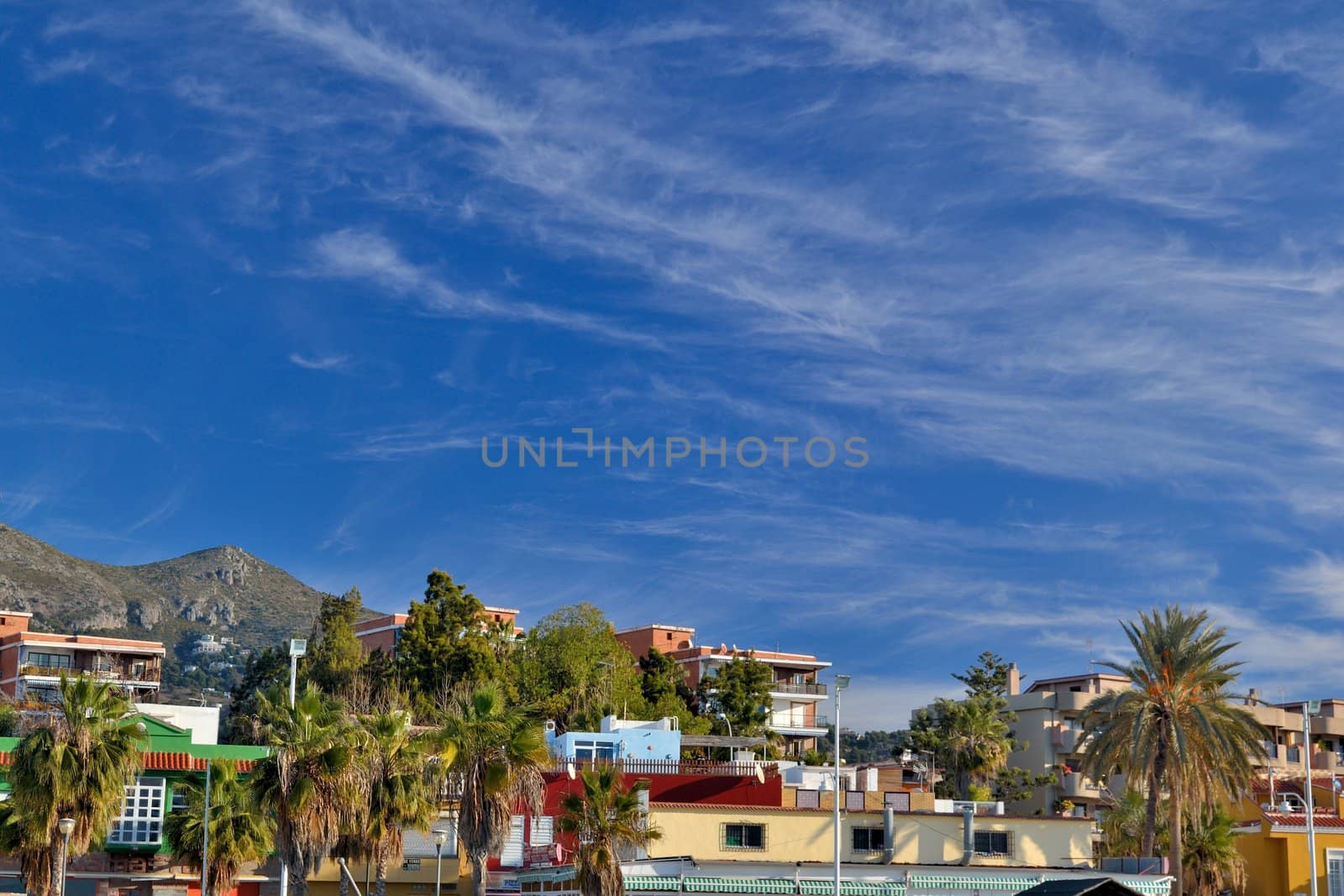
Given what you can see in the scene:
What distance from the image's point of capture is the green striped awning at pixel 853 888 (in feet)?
168

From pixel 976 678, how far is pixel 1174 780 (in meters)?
53.9

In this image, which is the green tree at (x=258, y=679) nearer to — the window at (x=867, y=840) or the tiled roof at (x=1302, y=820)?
the window at (x=867, y=840)

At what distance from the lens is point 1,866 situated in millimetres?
54219

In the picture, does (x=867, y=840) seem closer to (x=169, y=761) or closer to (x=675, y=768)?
(x=675, y=768)

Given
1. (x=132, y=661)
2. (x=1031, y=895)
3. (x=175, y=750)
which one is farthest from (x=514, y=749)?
(x=132, y=661)

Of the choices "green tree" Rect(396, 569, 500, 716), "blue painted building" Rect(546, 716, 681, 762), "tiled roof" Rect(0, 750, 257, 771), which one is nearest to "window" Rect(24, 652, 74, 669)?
"green tree" Rect(396, 569, 500, 716)

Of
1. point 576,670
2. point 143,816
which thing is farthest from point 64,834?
point 576,670

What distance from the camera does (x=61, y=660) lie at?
5157 inches

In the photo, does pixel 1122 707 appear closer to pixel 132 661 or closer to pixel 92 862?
pixel 92 862

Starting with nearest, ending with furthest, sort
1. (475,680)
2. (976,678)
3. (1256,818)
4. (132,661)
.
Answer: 1. (1256,818)
2. (475,680)
3. (976,678)
4. (132,661)

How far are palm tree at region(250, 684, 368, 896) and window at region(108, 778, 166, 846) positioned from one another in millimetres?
13264

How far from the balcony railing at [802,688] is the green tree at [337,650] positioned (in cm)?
3324

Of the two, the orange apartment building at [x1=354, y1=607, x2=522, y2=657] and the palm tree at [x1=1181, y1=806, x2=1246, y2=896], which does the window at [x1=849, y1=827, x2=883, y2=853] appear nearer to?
the palm tree at [x1=1181, y1=806, x2=1246, y2=896]

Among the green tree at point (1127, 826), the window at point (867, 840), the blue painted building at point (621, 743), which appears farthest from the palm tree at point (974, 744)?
the window at point (867, 840)
